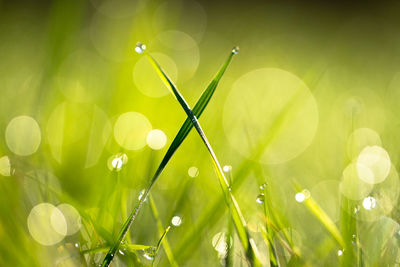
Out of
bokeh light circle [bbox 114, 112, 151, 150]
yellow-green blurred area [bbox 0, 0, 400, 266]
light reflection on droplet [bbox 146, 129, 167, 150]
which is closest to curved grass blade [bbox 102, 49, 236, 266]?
yellow-green blurred area [bbox 0, 0, 400, 266]

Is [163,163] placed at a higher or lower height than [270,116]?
lower

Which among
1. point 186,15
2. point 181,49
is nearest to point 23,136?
point 181,49

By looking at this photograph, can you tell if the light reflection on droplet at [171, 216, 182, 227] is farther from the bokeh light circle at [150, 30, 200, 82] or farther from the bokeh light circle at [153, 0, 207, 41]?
the bokeh light circle at [153, 0, 207, 41]

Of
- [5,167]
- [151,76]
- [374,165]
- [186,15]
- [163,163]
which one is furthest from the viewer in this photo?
[186,15]

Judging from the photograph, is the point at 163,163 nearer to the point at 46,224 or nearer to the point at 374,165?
the point at 46,224

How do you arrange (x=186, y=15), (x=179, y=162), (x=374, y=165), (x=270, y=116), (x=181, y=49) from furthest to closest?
(x=186, y=15) → (x=181, y=49) → (x=270, y=116) → (x=179, y=162) → (x=374, y=165)
